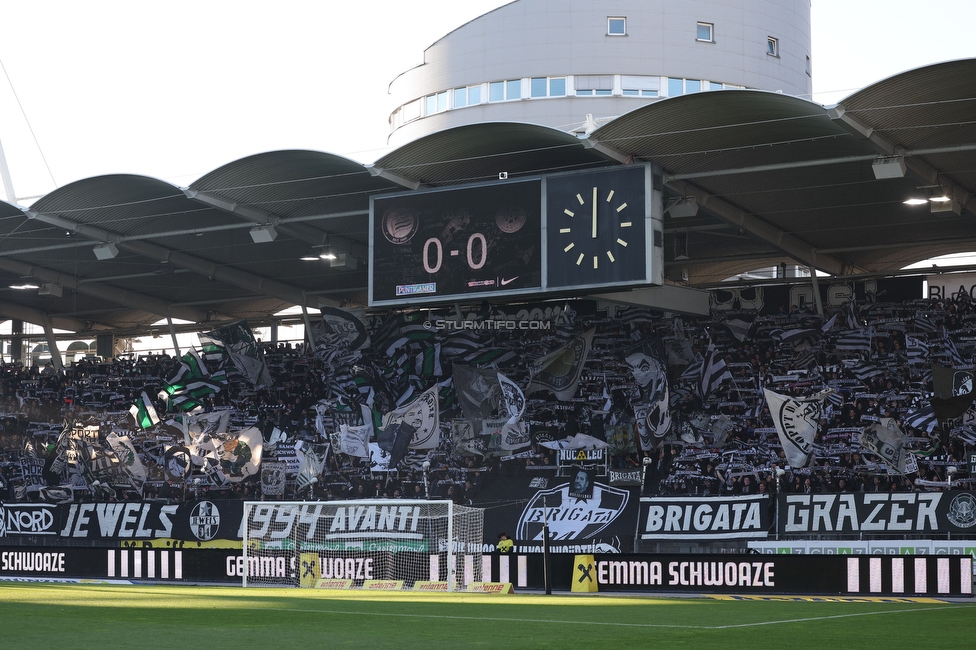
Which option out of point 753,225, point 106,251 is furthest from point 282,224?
point 753,225

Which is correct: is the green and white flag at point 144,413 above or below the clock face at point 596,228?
below

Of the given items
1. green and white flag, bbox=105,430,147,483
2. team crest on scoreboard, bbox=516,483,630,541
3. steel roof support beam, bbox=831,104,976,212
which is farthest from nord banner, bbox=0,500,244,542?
steel roof support beam, bbox=831,104,976,212

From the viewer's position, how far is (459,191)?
90.0 ft

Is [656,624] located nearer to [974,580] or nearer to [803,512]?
[974,580]

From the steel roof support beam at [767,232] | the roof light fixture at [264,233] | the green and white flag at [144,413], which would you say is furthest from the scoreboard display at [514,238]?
the green and white flag at [144,413]

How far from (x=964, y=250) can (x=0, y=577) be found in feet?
89.0

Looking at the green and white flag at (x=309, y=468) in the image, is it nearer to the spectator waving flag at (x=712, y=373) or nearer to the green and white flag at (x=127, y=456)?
the green and white flag at (x=127, y=456)

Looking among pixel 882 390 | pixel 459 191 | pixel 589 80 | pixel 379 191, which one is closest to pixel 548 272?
pixel 459 191

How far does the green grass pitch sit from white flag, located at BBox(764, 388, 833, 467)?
9.09 m

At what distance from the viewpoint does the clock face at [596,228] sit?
2502 cm

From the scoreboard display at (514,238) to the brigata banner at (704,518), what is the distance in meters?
7.12

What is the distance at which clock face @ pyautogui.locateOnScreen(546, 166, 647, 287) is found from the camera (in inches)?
985

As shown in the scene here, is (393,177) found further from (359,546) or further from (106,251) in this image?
(106,251)

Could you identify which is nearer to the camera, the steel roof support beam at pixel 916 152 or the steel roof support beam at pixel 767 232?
the steel roof support beam at pixel 916 152
